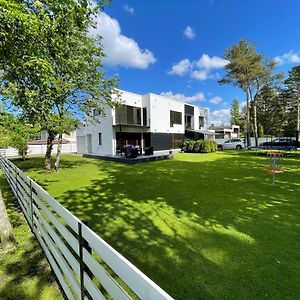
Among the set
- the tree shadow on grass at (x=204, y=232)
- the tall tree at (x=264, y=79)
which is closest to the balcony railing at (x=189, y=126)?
the tall tree at (x=264, y=79)

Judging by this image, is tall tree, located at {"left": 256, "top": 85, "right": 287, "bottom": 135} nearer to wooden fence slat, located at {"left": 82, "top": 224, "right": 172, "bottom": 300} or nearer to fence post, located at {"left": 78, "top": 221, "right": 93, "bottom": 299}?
fence post, located at {"left": 78, "top": 221, "right": 93, "bottom": 299}

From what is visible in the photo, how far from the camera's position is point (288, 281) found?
10.3 ft

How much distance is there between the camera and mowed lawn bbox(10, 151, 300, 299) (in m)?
3.16

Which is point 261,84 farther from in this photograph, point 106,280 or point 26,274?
point 106,280

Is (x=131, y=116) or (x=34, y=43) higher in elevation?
(x=131, y=116)

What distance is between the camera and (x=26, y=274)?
3432 millimetres

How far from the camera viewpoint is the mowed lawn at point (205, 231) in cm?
316

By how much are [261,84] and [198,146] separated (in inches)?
648

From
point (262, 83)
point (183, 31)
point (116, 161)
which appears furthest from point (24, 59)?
point (262, 83)

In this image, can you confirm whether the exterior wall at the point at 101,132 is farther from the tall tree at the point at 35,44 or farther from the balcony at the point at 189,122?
the tall tree at the point at 35,44

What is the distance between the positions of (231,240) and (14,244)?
4.20 meters

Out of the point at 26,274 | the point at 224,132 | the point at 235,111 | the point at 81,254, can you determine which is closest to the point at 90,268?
the point at 81,254

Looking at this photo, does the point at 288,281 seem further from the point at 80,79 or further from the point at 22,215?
the point at 80,79

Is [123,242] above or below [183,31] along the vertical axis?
below
